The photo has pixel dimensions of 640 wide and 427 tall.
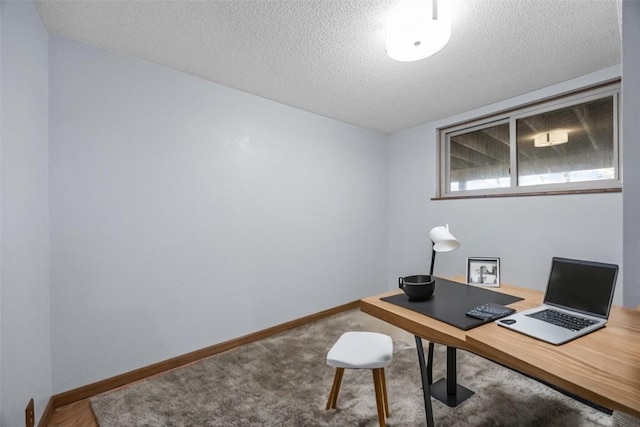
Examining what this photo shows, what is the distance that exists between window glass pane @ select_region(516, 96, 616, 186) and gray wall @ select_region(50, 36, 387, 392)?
1871mm

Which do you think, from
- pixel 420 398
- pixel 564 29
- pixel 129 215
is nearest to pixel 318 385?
pixel 420 398

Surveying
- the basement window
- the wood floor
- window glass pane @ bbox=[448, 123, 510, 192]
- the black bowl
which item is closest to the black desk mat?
the black bowl

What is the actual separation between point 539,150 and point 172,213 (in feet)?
10.6

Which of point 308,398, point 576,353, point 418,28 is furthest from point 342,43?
point 308,398

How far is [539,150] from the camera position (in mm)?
2562

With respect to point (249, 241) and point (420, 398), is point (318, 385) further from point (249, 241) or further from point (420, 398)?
point (249, 241)

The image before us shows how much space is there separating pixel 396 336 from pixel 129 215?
244 centimetres

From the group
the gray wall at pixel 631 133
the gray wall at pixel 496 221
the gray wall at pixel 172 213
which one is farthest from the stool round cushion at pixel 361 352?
the gray wall at pixel 496 221

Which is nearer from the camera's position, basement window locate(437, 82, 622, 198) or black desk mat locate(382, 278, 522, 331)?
black desk mat locate(382, 278, 522, 331)

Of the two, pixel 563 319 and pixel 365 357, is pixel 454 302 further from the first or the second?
pixel 365 357

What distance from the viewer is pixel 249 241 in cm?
256

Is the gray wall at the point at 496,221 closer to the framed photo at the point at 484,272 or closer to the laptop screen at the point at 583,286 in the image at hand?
the framed photo at the point at 484,272

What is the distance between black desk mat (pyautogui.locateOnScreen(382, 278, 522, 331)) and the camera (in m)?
1.20

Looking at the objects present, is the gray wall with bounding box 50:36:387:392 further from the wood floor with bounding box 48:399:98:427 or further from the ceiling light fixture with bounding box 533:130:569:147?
the ceiling light fixture with bounding box 533:130:569:147
